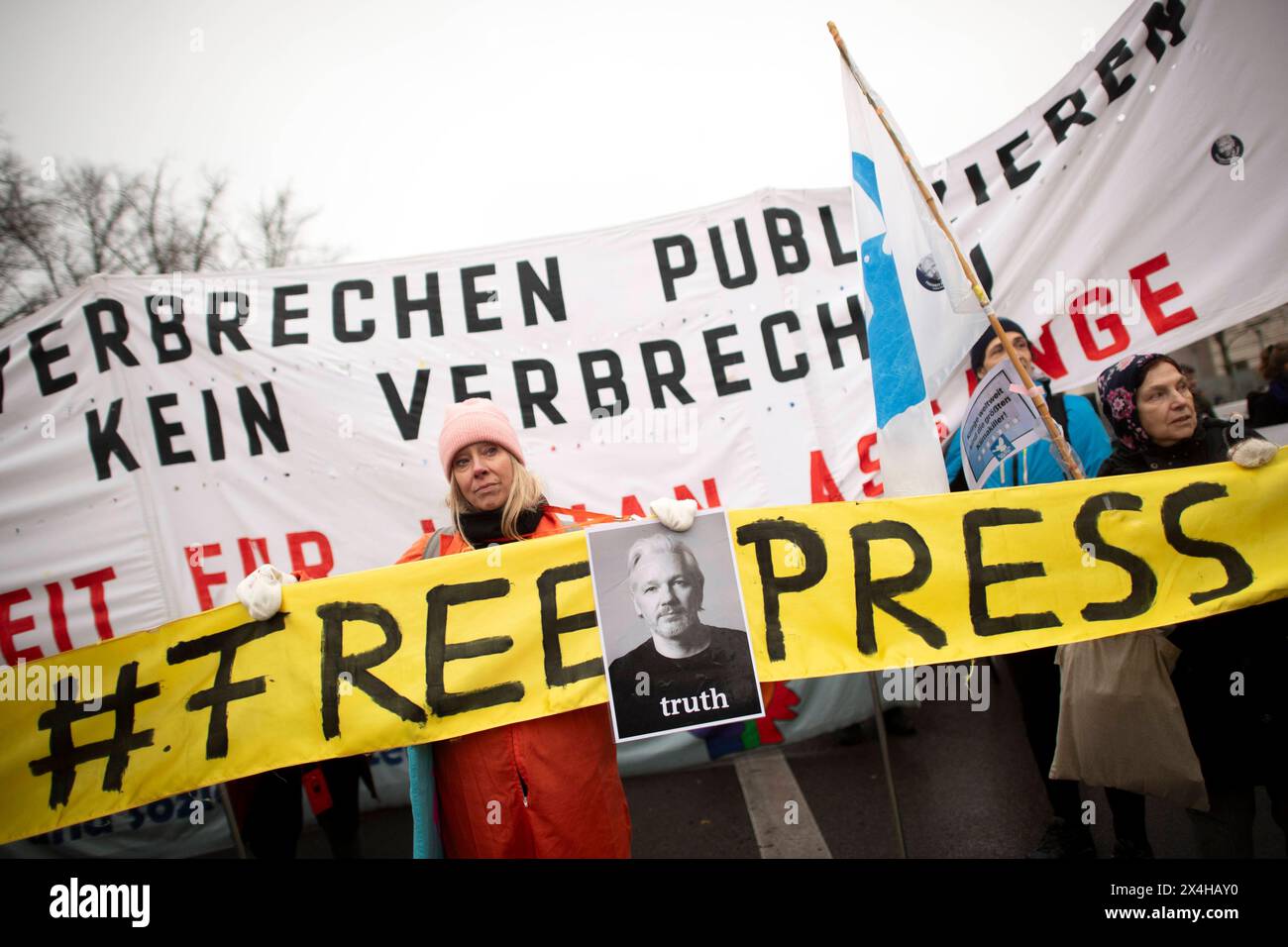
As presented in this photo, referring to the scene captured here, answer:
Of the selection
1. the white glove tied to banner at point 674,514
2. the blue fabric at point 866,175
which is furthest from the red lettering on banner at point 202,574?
the blue fabric at point 866,175

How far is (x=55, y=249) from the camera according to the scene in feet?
34.3

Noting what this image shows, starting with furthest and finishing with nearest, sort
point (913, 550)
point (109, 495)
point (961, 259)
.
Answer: point (109, 495) → point (961, 259) → point (913, 550)

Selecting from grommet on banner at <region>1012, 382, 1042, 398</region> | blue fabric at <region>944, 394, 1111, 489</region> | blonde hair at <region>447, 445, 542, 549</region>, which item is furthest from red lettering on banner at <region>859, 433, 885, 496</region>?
blonde hair at <region>447, 445, 542, 549</region>

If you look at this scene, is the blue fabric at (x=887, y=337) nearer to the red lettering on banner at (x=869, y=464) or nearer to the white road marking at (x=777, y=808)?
the red lettering on banner at (x=869, y=464)

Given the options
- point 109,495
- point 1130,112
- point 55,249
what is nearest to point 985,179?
point 1130,112

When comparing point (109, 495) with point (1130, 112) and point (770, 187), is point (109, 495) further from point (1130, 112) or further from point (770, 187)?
point (1130, 112)

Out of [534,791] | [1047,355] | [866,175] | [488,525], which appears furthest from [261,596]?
[1047,355]

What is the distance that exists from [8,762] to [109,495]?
165 cm

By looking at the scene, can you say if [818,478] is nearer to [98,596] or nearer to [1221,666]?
[1221,666]

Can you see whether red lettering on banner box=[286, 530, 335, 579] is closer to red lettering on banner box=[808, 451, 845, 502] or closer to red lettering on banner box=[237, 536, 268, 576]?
red lettering on banner box=[237, 536, 268, 576]

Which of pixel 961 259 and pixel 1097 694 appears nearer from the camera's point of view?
pixel 1097 694

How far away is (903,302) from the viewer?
2.69m

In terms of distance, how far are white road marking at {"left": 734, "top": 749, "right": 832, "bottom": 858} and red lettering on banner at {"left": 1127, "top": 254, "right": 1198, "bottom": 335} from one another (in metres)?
2.69

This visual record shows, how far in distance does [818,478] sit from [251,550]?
9.28 feet
